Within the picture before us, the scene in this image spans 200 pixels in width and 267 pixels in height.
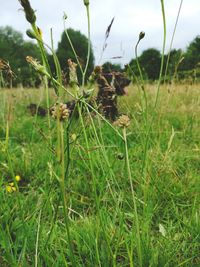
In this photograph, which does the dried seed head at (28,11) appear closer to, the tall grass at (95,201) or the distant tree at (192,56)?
the tall grass at (95,201)

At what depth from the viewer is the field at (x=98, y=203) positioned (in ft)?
3.43

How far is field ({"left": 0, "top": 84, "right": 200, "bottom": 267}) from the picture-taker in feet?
3.43

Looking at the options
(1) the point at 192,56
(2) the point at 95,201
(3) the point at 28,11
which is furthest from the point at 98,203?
(1) the point at 192,56

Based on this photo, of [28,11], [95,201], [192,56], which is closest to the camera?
[28,11]

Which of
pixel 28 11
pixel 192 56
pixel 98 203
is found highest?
pixel 192 56

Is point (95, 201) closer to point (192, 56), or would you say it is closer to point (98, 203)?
point (98, 203)

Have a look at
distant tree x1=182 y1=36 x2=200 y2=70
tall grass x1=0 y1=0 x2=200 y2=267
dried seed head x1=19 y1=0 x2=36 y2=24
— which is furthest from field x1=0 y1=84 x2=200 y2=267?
distant tree x1=182 y1=36 x2=200 y2=70

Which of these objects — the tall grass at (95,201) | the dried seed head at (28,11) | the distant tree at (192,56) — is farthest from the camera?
the distant tree at (192,56)

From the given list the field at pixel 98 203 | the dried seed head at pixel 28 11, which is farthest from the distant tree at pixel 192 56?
the dried seed head at pixel 28 11

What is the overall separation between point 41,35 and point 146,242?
2.69 feet

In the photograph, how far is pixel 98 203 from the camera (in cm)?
105

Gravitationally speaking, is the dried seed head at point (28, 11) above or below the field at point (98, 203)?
above

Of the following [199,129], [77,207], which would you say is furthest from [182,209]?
[199,129]

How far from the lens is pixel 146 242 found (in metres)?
1.25
